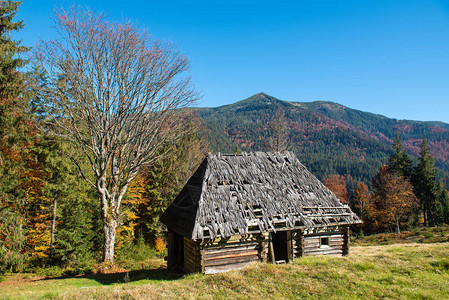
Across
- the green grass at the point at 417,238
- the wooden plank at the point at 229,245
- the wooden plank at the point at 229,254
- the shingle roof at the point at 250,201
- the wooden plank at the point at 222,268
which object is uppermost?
the shingle roof at the point at 250,201

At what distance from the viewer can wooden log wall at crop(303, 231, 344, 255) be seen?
48.1 feet

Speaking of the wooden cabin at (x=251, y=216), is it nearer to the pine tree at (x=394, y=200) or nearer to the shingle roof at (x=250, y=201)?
the shingle roof at (x=250, y=201)

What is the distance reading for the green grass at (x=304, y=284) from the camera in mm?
8945

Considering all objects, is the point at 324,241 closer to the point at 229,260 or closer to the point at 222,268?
the point at 229,260

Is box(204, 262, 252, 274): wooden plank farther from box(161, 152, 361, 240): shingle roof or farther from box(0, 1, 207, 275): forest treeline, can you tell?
box(0, 1, 207, 275): forest treeline

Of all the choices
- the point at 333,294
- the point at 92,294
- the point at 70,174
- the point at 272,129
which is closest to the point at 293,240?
the point at 333,294

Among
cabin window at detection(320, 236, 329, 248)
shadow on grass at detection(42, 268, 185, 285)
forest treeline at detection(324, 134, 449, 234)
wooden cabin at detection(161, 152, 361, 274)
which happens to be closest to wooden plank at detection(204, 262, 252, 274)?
wooden cabin at detection(161, 152, 361, 274)

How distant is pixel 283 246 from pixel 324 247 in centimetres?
228

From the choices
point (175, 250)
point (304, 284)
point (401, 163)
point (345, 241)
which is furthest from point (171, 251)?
point (401, 163)

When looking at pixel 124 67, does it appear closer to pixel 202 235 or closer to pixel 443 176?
pixel 202 235

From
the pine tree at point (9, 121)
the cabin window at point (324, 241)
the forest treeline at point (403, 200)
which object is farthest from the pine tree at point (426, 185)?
the pine tree at point (9, 121)

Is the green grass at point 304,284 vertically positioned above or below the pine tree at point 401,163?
below

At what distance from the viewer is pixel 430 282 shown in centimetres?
984

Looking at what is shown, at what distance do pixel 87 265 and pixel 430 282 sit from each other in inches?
802
